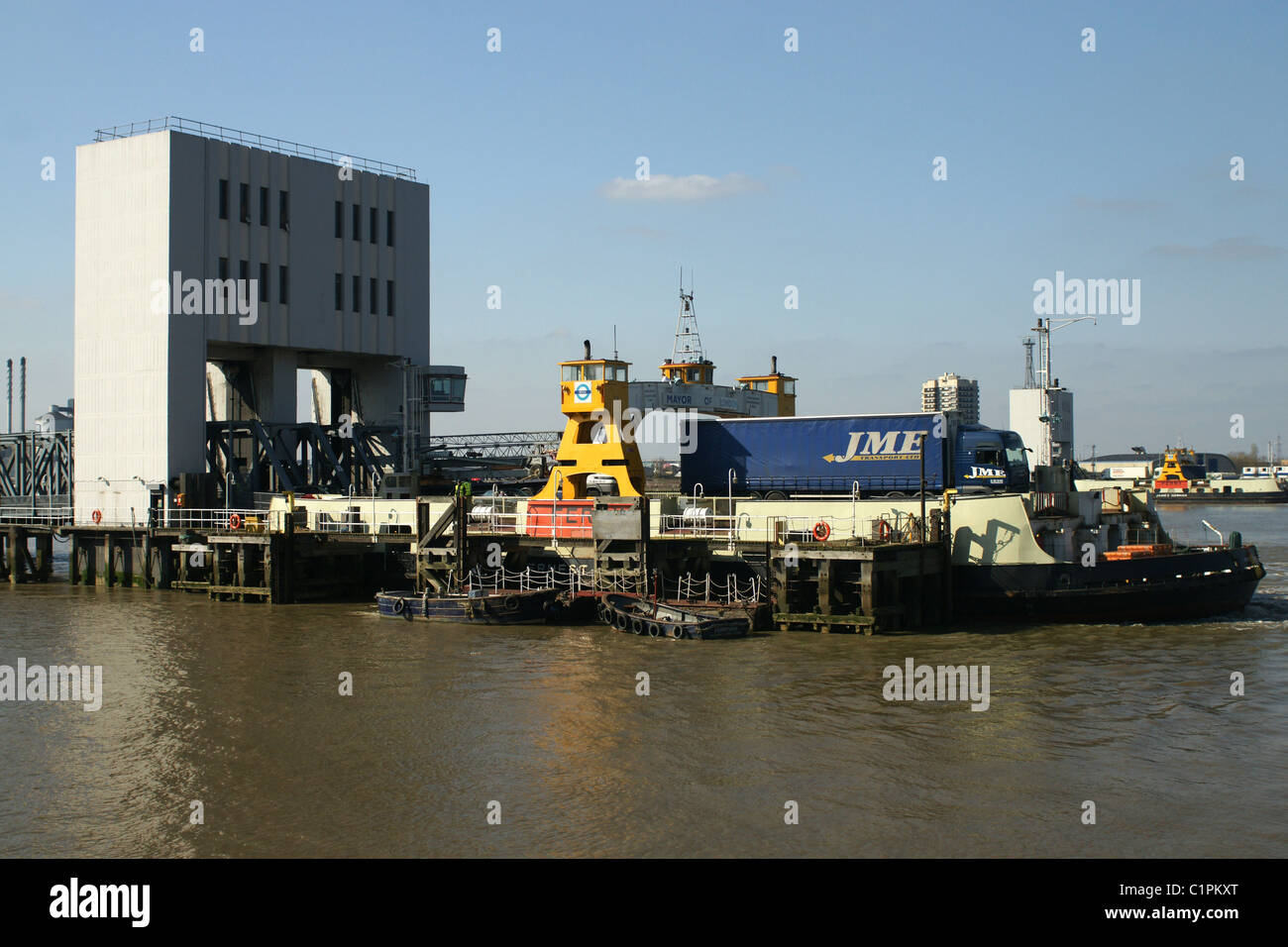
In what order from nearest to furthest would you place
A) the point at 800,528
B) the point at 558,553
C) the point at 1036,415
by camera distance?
1. the point at 800,528
2. the point at 558,553
3. the point at 1036,415

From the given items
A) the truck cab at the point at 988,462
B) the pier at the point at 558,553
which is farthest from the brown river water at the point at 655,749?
the truck cab at the point at 988,462

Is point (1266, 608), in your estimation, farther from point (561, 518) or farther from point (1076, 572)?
point (561, 518)

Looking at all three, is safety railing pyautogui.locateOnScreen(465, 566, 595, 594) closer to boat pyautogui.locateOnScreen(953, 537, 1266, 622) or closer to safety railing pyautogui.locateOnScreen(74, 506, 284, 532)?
safety railing pyautogui.locateOnScreen(74, 506, 284, 532)

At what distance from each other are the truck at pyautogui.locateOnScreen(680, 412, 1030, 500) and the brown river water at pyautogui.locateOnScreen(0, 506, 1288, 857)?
23.3 feet

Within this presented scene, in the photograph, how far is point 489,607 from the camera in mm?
38969

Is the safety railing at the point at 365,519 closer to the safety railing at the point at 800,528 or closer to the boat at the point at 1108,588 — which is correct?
the safety railing at the point at 800,528

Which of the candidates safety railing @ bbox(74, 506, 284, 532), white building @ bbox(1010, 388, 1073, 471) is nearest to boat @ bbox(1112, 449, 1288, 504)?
white building @ bbox(1010, 388, 1073, 471)

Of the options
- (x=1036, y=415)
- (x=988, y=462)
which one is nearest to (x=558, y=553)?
(x=988, y=462)

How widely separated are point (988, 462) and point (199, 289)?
3747cm

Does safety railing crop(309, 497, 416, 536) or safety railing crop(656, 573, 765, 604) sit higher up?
safety railing crop(309, 497, 416, 536)

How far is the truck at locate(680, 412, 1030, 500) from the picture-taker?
4141 cm

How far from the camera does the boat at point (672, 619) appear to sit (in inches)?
1383
